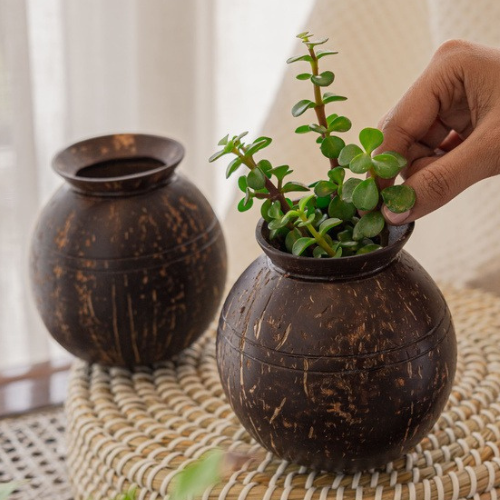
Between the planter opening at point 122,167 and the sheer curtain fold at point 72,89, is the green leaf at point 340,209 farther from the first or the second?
the sheer curtain fold at point 72,89

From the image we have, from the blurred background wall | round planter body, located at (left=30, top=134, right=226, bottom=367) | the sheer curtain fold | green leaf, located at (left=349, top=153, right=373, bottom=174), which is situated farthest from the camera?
the sheer curtain fold

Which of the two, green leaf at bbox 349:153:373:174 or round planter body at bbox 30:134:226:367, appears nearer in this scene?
green leaf at bbox 349:153:373:174

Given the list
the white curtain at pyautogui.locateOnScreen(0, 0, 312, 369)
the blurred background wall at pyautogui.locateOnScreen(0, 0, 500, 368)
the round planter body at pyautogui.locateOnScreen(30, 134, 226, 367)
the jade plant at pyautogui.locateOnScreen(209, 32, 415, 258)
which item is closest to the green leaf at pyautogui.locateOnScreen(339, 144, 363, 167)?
the jade plant at pyautogui.locateOnScreen(209, 32, 415, 258)

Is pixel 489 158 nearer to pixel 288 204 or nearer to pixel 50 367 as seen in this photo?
pixel 288 204

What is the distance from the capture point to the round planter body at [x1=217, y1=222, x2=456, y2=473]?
0.56 meters

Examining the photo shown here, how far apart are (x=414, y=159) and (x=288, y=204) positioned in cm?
17

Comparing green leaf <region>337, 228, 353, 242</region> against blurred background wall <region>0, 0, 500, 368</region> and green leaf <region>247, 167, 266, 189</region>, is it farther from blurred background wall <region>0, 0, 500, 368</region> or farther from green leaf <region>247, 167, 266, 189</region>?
blurred background wall <region>0, 0, 500, 368</region>

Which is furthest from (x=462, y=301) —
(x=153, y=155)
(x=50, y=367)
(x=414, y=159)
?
(x=50, y=367)

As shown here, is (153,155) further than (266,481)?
Yes

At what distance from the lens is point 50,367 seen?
3.42 ft

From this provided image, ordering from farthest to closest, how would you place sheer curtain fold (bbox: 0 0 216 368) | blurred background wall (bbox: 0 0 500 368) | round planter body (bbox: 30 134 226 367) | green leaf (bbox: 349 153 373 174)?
1. sheer curtain fold (bbox: 0 0 216 368)
2. blurred background wall (bbox: 0 0 500 368)
3. round planter body (bbox: 30 134 226 367)
4. green leaf (bbox: 349 153 373 174)

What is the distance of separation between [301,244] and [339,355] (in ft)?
0.26

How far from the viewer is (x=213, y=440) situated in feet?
2.34

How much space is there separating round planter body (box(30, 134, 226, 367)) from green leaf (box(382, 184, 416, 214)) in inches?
8.9
